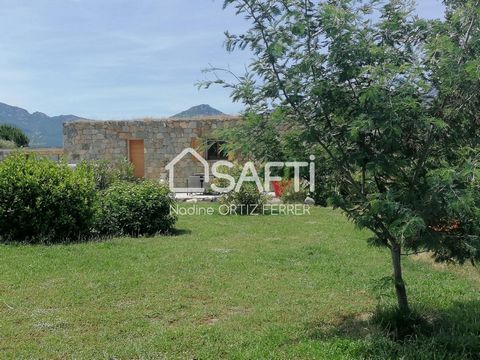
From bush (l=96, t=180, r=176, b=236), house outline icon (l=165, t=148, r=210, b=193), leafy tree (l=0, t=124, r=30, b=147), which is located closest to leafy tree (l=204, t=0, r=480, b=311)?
bush (l=96, t=180, r=176, b=236)

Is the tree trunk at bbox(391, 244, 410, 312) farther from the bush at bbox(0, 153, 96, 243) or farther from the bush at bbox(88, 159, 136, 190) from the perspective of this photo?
the bush at bbox(88, 159, 136, 190)

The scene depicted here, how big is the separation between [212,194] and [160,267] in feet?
32.8

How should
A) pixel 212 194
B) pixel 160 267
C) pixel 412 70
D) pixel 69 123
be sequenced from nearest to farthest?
pixel 412 70 → pixel 160 267 → pixel 212 194 → pixel 69 123

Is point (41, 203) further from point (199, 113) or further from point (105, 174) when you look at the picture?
point (199, 113)

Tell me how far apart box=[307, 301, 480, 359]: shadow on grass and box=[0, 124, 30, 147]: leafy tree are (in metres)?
28.9

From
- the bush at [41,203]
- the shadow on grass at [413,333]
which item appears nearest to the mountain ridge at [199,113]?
the bush at [41,203]

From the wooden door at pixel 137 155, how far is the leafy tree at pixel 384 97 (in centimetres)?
1535

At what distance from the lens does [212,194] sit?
639 inches

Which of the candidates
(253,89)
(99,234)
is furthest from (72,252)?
(253,89)

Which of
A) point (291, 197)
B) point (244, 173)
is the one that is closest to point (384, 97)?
point (244, 173)

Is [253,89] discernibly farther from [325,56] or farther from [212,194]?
[212,194]

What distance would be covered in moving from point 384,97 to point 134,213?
20.7ft

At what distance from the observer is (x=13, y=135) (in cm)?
2984

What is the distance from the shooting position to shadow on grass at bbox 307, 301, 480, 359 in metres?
3.64
